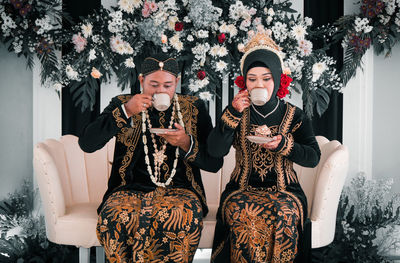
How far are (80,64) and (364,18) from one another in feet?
7.84

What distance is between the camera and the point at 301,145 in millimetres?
2561

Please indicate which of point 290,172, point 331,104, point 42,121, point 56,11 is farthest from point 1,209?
point 331,104

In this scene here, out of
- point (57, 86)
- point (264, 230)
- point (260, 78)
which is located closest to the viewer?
point (264, 230)

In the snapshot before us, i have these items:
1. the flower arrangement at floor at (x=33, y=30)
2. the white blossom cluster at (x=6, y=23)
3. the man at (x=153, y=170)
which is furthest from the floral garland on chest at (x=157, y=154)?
the white blossom cluster at (x=6, y=23)

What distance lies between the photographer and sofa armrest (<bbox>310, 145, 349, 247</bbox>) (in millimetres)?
2775

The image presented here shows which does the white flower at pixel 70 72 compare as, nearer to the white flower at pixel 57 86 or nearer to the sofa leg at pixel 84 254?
the white flower at pixel 57 86

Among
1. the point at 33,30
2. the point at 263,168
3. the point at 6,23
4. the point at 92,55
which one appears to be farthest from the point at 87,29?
the point at 263,168

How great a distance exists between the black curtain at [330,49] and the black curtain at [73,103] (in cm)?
191

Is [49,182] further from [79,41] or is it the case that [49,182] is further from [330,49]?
[330,49]

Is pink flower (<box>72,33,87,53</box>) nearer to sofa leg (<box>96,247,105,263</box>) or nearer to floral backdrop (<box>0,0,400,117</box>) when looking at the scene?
floral backdrop (<box>0,0,400,117</box>)

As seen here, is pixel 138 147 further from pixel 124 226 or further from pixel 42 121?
pixel 42 121

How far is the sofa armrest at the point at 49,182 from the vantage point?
9.20ft

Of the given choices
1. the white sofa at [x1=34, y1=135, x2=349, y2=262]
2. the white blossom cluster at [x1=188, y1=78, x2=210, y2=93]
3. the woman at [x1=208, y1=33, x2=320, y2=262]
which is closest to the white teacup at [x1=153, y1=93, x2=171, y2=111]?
the woman at [x1=208, y1=33, x2=320, y2=262]

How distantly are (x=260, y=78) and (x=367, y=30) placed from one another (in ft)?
5.70
